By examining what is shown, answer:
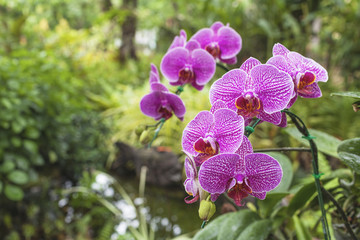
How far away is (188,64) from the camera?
0.52 meters

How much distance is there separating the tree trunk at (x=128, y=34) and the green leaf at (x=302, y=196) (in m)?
3.31

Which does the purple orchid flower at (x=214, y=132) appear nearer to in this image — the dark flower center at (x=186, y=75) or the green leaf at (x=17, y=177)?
the dark flower center at (x=186, y=75)

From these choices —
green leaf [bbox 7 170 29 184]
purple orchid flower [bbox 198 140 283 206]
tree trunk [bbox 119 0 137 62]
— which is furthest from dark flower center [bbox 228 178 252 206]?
tree trunk [bbox 119 0 137 62]

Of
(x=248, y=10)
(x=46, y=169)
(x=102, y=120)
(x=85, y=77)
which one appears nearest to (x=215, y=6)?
(x=248, y=10)

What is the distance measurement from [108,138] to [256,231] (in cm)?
171

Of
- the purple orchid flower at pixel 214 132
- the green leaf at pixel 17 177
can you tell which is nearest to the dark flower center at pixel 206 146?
the purple orchid flower at pixel 214 132

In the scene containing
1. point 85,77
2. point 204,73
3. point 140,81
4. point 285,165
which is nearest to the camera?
point 204,73

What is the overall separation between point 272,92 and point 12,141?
1.23 m

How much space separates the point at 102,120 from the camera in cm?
211

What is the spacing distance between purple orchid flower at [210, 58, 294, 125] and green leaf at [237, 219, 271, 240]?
0.28m

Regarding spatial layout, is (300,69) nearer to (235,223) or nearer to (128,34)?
(235,223)

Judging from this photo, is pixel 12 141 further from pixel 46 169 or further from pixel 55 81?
pixel 46 169

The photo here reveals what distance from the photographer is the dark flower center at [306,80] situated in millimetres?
364

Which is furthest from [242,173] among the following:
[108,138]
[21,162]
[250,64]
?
A: [108,138]
